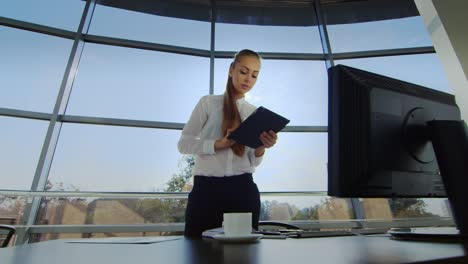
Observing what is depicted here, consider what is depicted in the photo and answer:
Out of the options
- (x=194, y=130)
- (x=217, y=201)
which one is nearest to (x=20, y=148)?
(x=194, y=130)

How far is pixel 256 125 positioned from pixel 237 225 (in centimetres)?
49

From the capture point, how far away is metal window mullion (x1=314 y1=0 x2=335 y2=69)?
442 centimetres

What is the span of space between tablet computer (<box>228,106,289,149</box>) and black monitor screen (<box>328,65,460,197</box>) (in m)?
0.42

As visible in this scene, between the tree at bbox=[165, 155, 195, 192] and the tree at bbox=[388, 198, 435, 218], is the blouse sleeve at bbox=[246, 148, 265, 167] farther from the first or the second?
the tree at bbox=[388, 198, 435, 218]

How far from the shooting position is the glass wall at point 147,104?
132 inches

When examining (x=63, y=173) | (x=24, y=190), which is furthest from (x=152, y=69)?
(x=24, y=190)

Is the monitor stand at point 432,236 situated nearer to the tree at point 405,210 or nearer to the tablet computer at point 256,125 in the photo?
the tablet computer at point 256,125

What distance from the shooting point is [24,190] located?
3.09 m

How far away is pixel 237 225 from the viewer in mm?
929

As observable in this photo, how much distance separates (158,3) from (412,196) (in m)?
4.34

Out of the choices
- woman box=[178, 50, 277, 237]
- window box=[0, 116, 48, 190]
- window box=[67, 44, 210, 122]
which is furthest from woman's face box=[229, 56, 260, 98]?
window box=[0, 116, 48, 190]

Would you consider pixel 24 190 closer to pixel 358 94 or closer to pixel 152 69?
pixel 152 69

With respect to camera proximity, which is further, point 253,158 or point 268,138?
point 253,158

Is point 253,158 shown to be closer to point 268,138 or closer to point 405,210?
point 268,138
